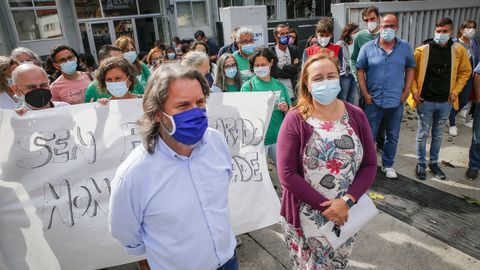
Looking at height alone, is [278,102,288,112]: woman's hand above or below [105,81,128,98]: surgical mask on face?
below

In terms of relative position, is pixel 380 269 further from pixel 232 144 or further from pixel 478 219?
pixel 232 144

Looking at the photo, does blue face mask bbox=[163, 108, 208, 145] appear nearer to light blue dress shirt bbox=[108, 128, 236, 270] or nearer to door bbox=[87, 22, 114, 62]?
light blue dress shirt bbox=[108, 128, 236, 270]

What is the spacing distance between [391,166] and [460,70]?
1.49 metres

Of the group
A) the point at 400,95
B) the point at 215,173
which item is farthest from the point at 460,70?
the point at 215,173

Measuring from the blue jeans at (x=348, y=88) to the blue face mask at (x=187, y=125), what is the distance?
14.9ft

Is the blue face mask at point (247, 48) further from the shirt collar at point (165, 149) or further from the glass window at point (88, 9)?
the glass window at point (88, 9)

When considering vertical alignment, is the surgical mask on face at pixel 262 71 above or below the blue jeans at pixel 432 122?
above

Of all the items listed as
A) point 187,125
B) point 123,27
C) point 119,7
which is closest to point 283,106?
point 187,125

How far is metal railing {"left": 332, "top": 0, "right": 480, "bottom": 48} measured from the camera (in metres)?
6.79

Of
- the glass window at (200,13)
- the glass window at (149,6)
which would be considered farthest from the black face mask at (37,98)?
the glass window at (200,13)

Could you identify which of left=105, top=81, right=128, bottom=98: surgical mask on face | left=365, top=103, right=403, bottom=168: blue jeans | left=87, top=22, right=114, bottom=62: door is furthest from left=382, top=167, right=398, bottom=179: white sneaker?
left=87, top=22, right=114, bottom=62: door

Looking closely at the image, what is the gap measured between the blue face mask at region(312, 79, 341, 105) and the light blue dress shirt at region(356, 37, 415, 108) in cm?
231

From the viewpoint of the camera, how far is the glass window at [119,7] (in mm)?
14756

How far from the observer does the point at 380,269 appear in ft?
9.25
